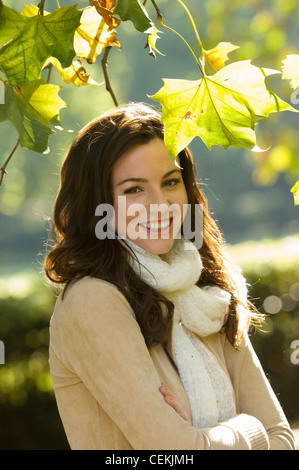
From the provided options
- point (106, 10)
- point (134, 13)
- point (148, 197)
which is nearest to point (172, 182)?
point (148, 197)

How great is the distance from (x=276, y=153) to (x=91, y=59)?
1.90 meters

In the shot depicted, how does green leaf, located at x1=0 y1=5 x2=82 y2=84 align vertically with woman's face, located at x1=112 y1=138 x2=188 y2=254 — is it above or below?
above

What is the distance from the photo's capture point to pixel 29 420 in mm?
4293

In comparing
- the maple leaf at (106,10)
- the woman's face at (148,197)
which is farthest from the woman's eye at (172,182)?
the maple leaf at (106,10)

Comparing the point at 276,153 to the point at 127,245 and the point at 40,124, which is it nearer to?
the point at 127,245

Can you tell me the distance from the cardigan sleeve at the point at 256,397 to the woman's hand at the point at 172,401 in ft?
0.98

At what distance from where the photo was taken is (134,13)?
0.94m

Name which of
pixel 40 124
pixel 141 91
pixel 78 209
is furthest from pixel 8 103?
pixel 141 91

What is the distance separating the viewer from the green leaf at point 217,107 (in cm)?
101

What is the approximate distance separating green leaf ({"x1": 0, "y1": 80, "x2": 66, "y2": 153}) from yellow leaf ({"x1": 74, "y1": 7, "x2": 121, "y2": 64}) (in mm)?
219

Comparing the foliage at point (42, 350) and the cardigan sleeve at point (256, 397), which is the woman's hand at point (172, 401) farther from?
the foliage at point (42, 350)

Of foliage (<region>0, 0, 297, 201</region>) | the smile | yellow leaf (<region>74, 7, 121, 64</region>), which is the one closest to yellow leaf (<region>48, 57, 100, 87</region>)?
yellow leaf (<region>74, 7, 121, 64</region>)

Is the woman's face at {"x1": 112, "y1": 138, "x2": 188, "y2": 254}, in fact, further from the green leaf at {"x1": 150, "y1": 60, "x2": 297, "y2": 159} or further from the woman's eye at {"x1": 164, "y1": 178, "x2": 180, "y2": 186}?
the green leaf at {"x1": 150, "y1": 60, "x2": 297, "y2": 159}

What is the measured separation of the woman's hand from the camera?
1419 mm
